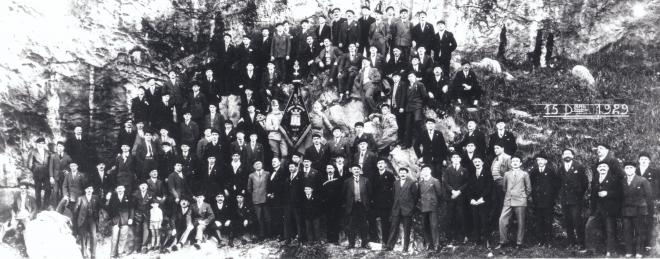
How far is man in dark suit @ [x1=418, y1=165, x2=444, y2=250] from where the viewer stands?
1028 cm

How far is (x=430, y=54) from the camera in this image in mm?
12734

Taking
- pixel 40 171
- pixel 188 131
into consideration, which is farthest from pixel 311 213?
pixel 40 171

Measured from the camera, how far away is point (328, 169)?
1077cm

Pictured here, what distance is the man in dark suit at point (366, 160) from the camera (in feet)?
35.1

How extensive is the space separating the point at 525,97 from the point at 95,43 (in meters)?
9.03

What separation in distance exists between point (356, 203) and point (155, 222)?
3601 millimetres

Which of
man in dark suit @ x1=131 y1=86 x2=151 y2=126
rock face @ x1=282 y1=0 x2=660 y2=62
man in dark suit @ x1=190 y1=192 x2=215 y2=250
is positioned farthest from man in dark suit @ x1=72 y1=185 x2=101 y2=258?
rock face @ x1=282 y1=0 x2=660 y2=62

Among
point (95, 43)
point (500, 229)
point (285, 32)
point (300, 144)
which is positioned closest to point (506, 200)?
point (500, 229)

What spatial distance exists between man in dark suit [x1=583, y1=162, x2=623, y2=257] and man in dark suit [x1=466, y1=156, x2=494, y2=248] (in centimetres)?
152

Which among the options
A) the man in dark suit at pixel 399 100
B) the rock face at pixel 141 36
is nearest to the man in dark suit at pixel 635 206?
the man in dark suit at pixel 399 100

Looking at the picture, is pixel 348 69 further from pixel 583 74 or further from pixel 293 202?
pixel 583 74

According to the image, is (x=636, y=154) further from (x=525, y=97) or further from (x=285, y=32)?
(x=285, y=32)

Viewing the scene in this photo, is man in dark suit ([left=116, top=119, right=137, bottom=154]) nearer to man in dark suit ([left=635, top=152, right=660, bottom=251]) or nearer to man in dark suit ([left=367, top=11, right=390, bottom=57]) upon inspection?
man in dark suit ([left=367, top=11, right=390, bottom=57])

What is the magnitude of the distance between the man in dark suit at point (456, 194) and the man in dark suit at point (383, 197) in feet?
2.94
